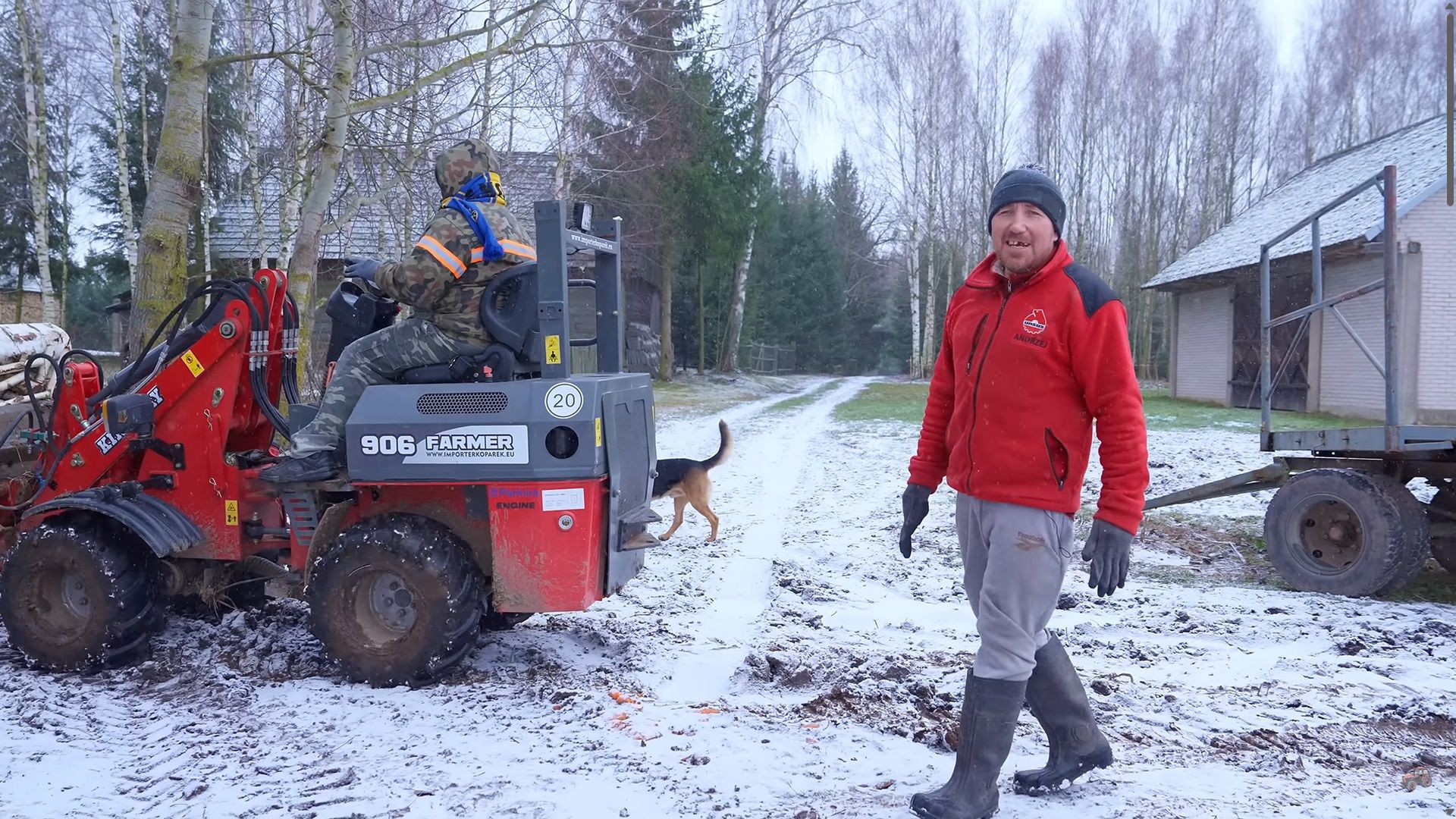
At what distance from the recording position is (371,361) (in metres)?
4.07

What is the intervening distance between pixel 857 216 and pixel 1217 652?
166 feet

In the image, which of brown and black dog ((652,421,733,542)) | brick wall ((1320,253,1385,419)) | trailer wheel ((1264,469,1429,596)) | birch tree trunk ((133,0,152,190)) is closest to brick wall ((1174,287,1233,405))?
brick wall ((1320,253,1385,419))

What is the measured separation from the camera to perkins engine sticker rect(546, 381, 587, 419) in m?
3.81

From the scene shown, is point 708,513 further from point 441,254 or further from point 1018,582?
point 1018,582

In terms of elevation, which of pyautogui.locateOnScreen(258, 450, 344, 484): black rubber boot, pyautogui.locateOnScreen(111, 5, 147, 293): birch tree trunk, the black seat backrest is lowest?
pyautogui.locateOnScreen(258, 450, 344, 484): black rubber boot

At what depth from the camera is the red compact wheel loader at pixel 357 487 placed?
152 inches

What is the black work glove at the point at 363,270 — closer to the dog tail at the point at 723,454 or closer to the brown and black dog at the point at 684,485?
the brown and black dog at the point at 684,485

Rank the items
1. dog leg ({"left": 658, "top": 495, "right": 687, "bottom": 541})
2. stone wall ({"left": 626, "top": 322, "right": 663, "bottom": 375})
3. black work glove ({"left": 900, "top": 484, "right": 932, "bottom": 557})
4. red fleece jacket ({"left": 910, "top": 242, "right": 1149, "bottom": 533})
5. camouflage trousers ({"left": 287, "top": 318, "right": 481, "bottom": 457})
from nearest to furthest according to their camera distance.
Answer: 1. red fleece jacket ({"left": 910, "top": 242, "right": 1149, "bottom": 533})
2. black work glove ({"left": 900, "top": 484, "right": 932, "bottom": 557})
3. camouflage trousers ({"left": 287, "top": 318, "right": 481, "bottom": 457})
4. dog leg ({"left": 658, "top": 495, "right": 687, "bottom": 541})
5. stone wall ({"left": 626, "top": 322, "right": 663, "bottom": 375})

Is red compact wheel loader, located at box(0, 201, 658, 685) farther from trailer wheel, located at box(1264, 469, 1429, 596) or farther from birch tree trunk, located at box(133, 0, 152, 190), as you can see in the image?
birch tree trunk, located at box(133, 0, 152, 190)

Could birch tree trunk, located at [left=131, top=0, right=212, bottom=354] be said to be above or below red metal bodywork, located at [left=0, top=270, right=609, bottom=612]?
above

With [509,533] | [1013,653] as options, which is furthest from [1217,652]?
[509,533]

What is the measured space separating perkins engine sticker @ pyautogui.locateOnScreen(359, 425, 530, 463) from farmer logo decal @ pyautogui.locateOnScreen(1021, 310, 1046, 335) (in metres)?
2.00

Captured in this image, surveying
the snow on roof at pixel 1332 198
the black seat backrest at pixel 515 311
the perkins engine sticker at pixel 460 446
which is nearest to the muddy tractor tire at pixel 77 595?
the perkins engine sticker at pixel 460 446

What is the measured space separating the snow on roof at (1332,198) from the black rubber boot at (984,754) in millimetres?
12764
